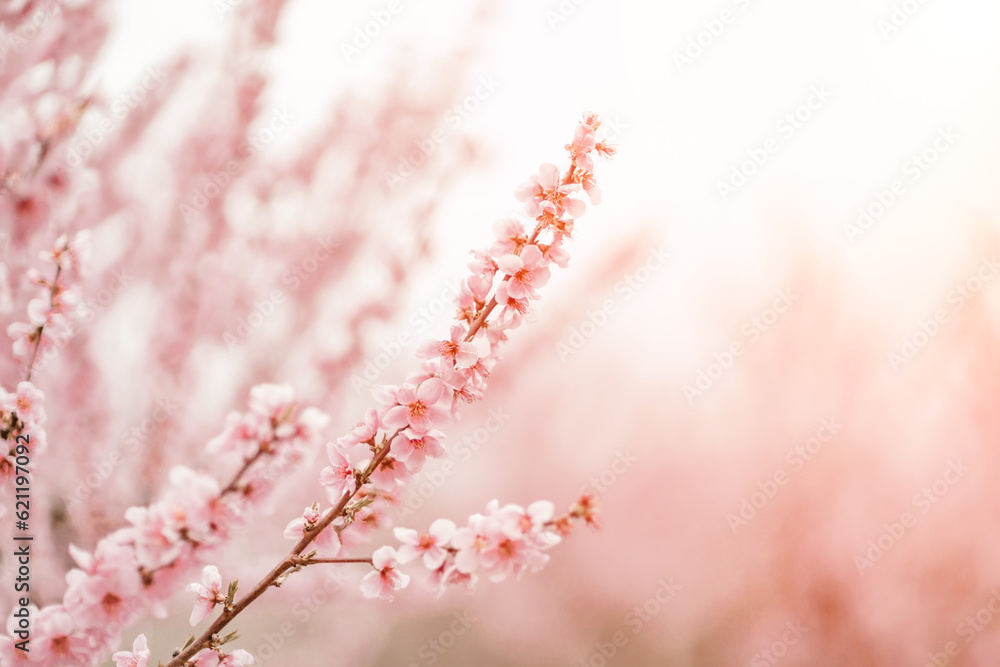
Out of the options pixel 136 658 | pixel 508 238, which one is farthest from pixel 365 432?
pixel 136 658

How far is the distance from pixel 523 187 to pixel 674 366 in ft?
2.88

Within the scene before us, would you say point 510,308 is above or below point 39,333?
below

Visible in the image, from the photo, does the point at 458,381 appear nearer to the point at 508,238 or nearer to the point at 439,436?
the point at 439,436

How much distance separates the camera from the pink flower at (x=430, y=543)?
1.83 feet

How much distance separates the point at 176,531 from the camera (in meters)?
0.45

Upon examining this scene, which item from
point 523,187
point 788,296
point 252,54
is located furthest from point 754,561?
point 252,54

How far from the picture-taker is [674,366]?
141cm

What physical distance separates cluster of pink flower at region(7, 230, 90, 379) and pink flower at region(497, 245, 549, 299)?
21.2 inches

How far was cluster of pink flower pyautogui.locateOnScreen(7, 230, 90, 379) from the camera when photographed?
71cm

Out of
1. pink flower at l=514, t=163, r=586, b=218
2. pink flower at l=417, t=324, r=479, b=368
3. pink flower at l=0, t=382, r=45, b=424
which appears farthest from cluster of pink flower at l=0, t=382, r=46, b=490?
pink flower at l=514, t=163, r=586, b=218

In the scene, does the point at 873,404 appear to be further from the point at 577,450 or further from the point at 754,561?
the point at 577,450

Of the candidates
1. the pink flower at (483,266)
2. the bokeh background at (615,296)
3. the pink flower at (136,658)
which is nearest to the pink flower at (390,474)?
the pink flower at (483,266)

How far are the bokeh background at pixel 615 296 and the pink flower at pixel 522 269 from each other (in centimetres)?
78

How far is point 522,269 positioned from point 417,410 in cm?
18
